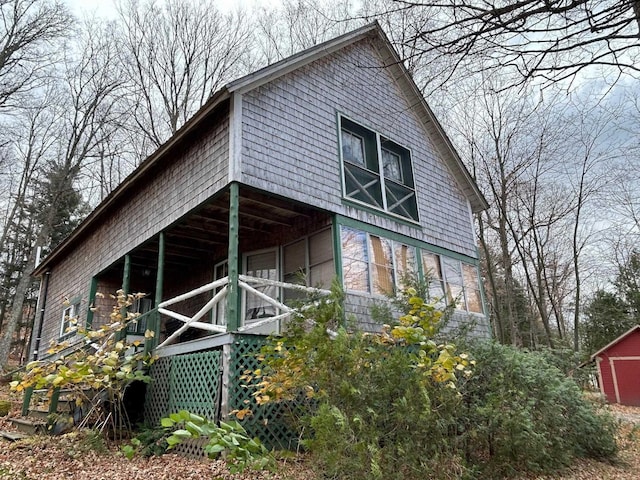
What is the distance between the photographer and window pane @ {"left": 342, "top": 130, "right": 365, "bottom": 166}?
9242mm

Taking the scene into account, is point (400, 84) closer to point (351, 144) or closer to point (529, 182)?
point (351, 144)

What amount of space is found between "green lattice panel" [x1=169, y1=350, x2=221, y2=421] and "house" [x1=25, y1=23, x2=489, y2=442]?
6 cm

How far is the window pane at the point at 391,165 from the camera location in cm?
1004

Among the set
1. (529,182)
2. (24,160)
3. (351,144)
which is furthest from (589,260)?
(24,160)

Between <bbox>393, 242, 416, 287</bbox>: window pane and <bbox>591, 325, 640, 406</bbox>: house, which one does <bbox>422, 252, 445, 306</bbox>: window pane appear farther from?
<bbox>591, 325, 640, 406</bbox>: house

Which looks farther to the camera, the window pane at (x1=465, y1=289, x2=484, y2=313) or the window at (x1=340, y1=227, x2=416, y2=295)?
the window pane at (x1=465, y1=289, x2=484, y2=313)

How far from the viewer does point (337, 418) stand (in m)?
3.38

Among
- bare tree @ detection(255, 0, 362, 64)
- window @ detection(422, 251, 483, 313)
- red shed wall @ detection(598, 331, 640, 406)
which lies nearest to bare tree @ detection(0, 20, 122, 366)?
bare tree @ detection(255, 0, 362, 64)

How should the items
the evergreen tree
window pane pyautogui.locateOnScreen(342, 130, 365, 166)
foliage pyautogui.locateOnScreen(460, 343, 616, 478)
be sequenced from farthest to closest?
the evergreen tree
window pane pyautogui.locateOnScreen(342, 130, 365, 166)
foliage pyautogui.locateOnScreen(460, 343, 616, 478)

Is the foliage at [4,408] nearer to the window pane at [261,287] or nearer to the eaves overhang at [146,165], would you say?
the eaves overhang at [146,165]

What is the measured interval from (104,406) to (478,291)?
8406 millimetres

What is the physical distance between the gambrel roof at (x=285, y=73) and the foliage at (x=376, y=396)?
12.2ft

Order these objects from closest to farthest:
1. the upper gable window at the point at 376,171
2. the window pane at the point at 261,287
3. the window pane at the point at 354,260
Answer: the window pane at the point at 354,260 → the upper gable window at the point at 376,171 → the window pane at the point at 261,287

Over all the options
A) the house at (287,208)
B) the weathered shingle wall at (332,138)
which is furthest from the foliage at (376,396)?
the weathered shingle wall at (332,138)
